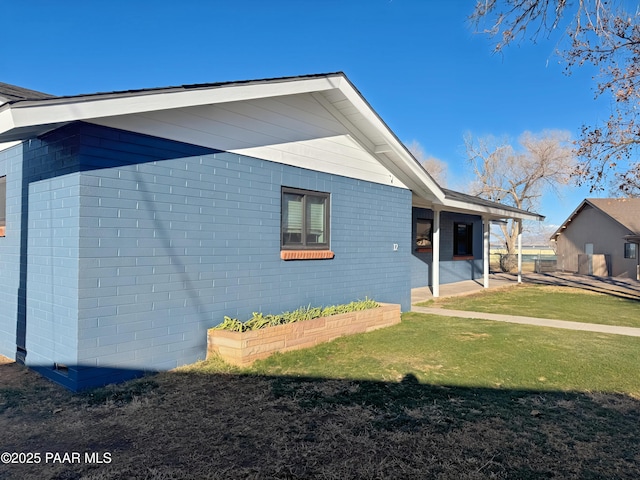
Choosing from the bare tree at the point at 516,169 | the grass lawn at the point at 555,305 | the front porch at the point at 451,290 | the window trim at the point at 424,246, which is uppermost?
the bare tree at the point at 516,169

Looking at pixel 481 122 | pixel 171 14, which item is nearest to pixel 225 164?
pixel 171 14

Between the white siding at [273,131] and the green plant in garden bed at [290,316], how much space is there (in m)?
2.44

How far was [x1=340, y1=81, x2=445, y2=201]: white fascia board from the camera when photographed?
24.1 ft

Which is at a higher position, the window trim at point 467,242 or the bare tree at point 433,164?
the bare tree at point 433,164

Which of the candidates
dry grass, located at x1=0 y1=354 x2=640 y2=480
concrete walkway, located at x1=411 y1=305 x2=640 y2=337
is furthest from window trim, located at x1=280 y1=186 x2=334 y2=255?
concrete walkway, located at x1=411 y1=305 x2=640 y2=337

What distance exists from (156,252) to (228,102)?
2277mm

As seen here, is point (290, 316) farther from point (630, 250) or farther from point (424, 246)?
point (630, 250)

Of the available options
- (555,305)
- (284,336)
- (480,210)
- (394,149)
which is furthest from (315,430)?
(480,210)

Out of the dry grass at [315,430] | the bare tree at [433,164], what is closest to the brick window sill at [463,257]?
the dry grass at [315,430]

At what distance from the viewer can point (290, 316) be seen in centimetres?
640

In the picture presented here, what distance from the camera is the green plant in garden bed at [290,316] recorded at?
5.65m

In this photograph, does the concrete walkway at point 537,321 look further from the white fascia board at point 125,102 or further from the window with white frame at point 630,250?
the window with white frame at point 630,250

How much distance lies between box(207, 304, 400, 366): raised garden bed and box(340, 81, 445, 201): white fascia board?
11.0 feet

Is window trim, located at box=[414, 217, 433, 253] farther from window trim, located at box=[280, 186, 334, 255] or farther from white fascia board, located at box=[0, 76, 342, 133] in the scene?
white fascia board, located at box=[0, 76, 342, 133]
